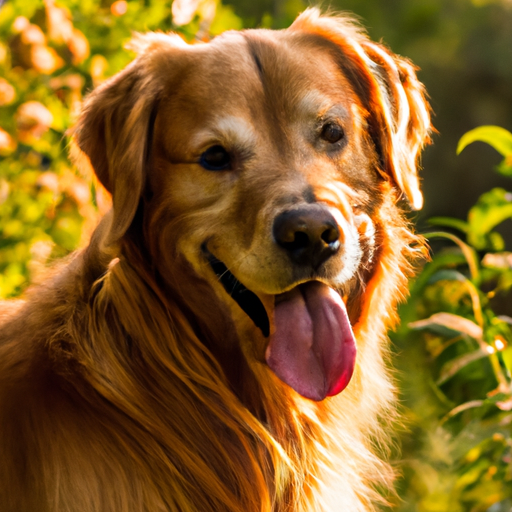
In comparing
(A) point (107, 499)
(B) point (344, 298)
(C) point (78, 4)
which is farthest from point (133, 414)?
(C) point (78, 4)

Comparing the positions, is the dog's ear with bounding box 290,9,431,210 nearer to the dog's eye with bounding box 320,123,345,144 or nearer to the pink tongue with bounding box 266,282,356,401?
the dog's eye with bounding box 320,123,345,144

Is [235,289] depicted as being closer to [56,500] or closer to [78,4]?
[56,500]

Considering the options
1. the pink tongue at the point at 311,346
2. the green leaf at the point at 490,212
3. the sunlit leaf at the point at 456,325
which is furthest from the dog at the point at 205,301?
the green leaf at the point at 490,212

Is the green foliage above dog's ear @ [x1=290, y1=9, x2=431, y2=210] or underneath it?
underneath

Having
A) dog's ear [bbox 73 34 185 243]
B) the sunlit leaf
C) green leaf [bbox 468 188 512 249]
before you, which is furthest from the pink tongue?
green leaf [bbox 468 188 512 249]

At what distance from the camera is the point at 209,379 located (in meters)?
2.38

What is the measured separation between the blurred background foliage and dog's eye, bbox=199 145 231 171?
401mm

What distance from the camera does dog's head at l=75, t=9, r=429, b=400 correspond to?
2252mm

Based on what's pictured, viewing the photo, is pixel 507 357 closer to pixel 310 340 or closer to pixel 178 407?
pixel 310 340

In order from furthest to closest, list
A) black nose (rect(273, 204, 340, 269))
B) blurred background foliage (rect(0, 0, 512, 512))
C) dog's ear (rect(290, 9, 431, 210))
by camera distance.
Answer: blurred background foliage (rect(0, 0, 512, 512)), dog's ear (rect(290, 9, 431, 210)), black nose (rect(273, 204, 340, 269))

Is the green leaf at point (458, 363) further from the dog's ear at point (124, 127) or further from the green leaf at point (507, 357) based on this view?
the dog's ear at point (124, 127)

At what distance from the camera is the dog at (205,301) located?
2.20 metres

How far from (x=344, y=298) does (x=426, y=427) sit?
243 centimetres

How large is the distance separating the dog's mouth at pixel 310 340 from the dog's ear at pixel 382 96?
62cm
